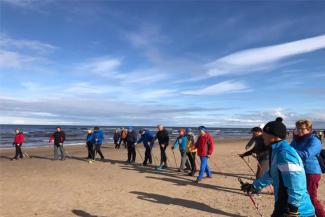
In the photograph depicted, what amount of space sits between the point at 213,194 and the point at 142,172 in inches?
199

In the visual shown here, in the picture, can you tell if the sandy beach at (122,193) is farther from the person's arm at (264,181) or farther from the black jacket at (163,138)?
the person's arm at (264,181)

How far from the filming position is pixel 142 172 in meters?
15.3

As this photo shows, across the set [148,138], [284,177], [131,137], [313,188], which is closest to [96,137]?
[131,137]

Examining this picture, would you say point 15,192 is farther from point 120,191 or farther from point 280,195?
point 280,195

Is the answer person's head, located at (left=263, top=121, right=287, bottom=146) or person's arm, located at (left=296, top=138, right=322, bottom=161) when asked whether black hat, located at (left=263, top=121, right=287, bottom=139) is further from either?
person's arm, located at (left=296, top=138, right=322, bottom=161)

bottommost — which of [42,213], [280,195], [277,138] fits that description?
[42,213]

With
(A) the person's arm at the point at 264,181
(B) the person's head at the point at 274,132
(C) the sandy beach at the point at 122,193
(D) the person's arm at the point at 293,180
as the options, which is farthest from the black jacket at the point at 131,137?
(D) the person's arm at the point at 293,180

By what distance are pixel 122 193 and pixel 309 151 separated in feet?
19.8

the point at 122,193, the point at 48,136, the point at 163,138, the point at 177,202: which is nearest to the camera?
the point at 177,202

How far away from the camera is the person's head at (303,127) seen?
6651 mm

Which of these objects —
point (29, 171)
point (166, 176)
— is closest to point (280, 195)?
point (166, 176)

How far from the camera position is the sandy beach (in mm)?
9016

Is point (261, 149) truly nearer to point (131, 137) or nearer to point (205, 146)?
point (205, 146)

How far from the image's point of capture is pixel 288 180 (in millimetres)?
3926
